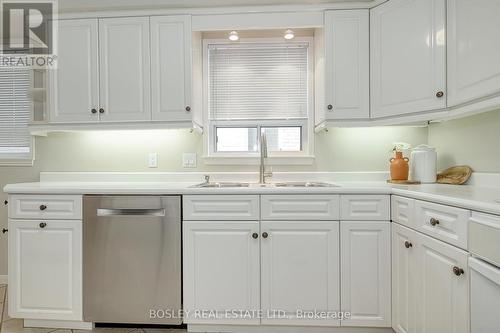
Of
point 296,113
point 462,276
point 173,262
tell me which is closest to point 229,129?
point 296,113

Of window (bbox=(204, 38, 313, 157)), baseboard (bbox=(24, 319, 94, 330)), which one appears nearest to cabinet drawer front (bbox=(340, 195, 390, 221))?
window (bbox=(204, 38, 313, 157))

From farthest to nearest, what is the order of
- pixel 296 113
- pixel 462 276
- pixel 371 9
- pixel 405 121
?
pixel 296 113 → pixel 371 9 → pixel 405 121 → pixel 462 276

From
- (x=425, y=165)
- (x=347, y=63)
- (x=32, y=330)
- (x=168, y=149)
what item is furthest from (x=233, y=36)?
(x=32, y=330)

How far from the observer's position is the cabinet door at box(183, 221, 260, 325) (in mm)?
1688

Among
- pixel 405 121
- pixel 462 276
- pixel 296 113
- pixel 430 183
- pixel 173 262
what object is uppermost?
pixel 296 113

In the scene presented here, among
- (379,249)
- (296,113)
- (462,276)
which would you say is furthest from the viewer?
(296,113)

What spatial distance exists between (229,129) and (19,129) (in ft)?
6.29

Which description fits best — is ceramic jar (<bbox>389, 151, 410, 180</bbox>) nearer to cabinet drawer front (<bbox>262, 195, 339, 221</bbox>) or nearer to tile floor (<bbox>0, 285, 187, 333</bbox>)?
cabinet drawer front (<bbox>262, 195, 339, 221</bbox>)

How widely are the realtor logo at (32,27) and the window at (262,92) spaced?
1186 millimetres

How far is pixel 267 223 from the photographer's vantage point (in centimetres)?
169

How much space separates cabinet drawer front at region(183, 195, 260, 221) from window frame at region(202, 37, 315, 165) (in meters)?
0.64

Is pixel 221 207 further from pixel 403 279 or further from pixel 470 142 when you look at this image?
pixel 470 142

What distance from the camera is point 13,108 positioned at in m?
2.46

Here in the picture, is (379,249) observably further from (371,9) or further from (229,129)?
(371,9)
